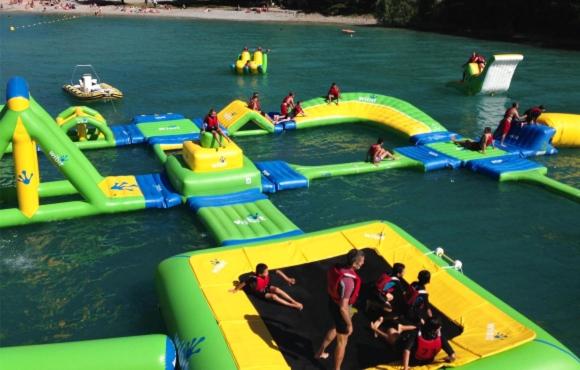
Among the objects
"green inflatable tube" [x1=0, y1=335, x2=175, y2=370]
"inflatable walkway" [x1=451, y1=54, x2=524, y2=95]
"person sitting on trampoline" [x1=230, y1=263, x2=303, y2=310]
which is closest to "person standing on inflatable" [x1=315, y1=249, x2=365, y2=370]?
"person sitting on trampoline" [x1=230, y1=263, x2=303, y2=310]

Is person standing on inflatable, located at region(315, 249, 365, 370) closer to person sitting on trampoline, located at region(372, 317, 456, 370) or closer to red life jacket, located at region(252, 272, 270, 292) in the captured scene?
person sitting on trampoline, located at region(372, 317, 456, 370)

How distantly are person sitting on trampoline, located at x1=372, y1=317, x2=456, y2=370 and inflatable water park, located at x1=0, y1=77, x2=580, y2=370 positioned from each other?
131mm

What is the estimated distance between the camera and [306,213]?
13.7 metres

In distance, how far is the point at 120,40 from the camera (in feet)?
145

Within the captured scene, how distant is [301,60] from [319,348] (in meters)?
31.5

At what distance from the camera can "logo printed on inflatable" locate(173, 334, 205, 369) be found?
7758 millimetres

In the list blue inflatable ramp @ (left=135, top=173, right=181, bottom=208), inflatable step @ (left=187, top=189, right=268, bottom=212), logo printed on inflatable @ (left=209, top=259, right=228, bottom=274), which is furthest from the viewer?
blue inflatable ramp @ (left=135, top=173, right=181, bottom=208)

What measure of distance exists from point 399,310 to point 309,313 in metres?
1.41

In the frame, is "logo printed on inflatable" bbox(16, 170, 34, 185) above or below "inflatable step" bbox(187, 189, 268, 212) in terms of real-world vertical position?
above

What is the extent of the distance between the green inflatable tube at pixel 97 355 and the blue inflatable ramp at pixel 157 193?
6.24 meters

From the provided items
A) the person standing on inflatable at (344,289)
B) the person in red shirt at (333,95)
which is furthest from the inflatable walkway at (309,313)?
the person in red shirt at (333,95)

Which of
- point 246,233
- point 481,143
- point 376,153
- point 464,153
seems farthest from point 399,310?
point 481,143

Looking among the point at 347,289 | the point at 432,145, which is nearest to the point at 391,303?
the point at 347,289

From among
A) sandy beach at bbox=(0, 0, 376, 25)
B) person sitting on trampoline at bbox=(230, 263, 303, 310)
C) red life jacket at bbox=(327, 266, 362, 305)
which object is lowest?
person sitting on trampoline at bbox=(230, 263, 303, 310)
